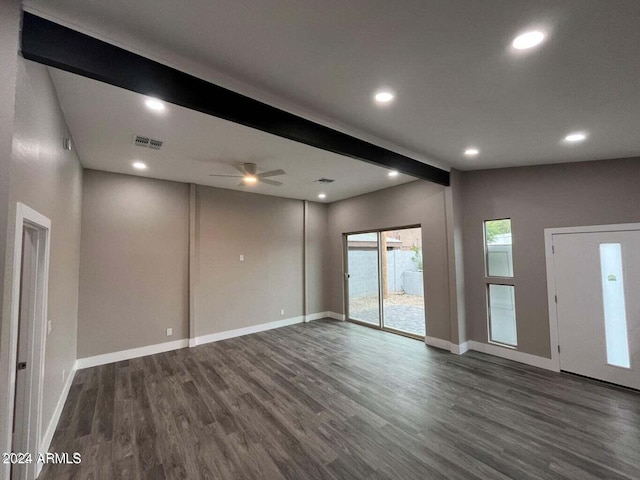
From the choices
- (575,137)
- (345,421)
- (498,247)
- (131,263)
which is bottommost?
(345,421)

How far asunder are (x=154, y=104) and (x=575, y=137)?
4258 millimetres

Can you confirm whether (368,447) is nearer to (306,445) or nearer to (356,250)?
(306,445)

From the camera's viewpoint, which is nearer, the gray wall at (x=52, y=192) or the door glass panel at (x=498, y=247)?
the gray wall at (x=52, y=192)

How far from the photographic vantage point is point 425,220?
504 centimetres

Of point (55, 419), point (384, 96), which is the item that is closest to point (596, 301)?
point (384, 96)

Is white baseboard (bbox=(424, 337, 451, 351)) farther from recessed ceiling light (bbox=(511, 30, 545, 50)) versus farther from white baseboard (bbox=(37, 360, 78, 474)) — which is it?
white baseboard (bbox=(37, 360, 78, 474))

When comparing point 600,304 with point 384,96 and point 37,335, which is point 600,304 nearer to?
point 384,96

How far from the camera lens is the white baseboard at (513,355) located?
12.6ft

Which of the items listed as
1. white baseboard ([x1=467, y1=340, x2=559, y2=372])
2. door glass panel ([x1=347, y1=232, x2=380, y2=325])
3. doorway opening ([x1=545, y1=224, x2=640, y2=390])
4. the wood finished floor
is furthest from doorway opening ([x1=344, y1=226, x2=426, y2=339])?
doorway opening ([x1=545, y1=224, x2=640, y2=390])

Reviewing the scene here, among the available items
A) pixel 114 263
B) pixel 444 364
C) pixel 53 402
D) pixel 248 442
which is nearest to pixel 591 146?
pixel 444 364

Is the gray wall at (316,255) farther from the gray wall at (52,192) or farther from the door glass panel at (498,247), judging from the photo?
the gray wall at (52,192)

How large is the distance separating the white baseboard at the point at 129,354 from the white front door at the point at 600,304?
5965 millimetres

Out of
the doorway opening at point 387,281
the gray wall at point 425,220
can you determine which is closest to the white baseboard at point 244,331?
the gray wall at point 425,220

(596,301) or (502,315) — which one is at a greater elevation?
(596,301)
